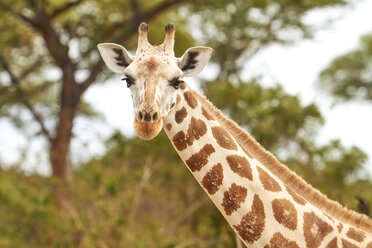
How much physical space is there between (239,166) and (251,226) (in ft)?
1.33

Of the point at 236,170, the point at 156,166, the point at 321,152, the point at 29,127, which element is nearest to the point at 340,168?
the point at 321,152

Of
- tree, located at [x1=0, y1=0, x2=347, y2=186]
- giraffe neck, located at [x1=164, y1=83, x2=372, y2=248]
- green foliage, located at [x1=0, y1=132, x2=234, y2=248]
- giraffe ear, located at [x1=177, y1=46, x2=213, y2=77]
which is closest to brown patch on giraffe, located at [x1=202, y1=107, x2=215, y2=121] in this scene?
giraffe neck, located at [x1=164, y1=83, x2=372, y2=248]

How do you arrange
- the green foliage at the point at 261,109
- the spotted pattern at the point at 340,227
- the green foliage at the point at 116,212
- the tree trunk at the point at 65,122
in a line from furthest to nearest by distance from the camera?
1. the tree trunk at the point at 65,122
2. the green foliage at the point at 261,109
3. the green foliage at the point at 116,212
4. the spotted pattern at the point at 340,227

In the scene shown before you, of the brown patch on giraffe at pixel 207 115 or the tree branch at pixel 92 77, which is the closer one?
the brown patch on giraffe at pixel 207 115

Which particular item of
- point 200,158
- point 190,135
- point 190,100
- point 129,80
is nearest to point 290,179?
point 200,158

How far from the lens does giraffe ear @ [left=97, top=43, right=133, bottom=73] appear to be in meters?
3.14

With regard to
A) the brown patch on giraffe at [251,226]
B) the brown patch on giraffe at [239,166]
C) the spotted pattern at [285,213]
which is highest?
the brown patch on giraffe at [239,166]

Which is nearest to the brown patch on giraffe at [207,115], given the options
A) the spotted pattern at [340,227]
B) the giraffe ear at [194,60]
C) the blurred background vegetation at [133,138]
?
the giraffe ear at [194,60]

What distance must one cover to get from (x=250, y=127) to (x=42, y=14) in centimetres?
565

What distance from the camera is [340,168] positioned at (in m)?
9.04

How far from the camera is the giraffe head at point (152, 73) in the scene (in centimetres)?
269

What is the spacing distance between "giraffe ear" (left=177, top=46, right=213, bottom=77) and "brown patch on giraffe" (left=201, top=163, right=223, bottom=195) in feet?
2.20

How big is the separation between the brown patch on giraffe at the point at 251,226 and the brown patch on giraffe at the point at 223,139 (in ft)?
1.49

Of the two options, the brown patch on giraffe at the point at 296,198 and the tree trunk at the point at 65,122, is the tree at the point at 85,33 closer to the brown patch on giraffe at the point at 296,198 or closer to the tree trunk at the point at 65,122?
the tree trunk at the point at 65,122
